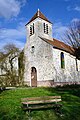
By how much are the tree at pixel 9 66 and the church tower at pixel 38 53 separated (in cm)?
235

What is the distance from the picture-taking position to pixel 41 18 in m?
32.7

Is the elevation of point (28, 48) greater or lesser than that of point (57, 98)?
greater

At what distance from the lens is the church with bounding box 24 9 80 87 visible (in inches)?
Answer: 1153

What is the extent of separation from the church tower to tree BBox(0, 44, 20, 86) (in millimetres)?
2352

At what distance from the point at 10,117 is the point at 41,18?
1011 inches

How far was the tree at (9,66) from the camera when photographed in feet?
99.6

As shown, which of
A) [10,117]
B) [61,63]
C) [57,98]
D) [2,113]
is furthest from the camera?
[61,63]

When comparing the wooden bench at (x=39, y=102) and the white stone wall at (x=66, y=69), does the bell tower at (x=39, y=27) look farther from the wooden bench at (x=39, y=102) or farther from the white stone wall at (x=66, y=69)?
the wooden bench at (x=39, y=102)

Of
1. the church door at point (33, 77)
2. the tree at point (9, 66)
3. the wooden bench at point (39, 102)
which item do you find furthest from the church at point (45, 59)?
the wooden bench at point (39, 102)

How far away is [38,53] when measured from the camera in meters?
31.2

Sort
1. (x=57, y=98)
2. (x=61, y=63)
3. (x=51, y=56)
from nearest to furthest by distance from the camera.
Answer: (x=57, y=98), (x=51, y=56), (x=61, y=63)

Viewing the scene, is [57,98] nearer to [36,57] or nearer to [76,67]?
[36,57]

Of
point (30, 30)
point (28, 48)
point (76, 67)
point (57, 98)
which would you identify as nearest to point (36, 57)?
point (28, 48)

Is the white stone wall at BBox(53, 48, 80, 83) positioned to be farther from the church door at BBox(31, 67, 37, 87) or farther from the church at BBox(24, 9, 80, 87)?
the church door at BBox(31, 67, 37, 87)
